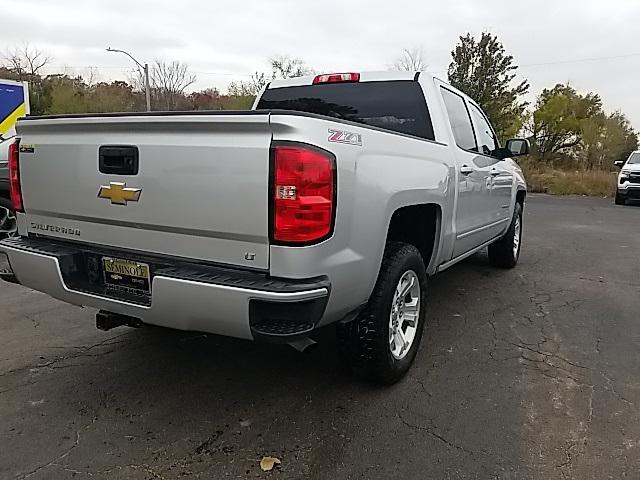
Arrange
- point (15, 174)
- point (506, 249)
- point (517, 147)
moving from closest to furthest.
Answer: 1. point (15, 174)
2. point (517, 147)
3. point (506, 249)

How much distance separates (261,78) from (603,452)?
38.5 meters

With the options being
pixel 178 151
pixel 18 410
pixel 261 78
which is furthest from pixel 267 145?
pixel 261 78

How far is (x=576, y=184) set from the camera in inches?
851

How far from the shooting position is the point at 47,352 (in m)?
3.81

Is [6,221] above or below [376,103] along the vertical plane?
below

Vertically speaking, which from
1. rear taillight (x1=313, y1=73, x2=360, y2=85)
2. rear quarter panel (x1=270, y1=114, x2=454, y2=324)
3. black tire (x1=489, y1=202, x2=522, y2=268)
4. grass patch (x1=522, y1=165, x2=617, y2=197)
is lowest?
grass patch (x1=522, y1=165, x2=617, y2=197)

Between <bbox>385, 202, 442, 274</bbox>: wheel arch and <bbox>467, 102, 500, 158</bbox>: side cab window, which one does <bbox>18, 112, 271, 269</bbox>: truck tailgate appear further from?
<bbox>467, 102, 500, 158</bbox>: side cab window

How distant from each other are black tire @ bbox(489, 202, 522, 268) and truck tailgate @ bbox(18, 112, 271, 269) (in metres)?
4.53

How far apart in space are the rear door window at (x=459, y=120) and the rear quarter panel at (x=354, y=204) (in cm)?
129

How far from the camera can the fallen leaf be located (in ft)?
8.17

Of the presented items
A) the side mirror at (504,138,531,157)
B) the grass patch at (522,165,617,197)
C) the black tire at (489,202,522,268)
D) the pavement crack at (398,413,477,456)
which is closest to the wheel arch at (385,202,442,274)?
the pavement crack at (398,413,477,456)

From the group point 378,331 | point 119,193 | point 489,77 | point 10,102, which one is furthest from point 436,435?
point 489,77

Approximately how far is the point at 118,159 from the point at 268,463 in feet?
5.27

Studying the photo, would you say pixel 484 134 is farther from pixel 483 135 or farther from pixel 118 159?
pixel 118 159
